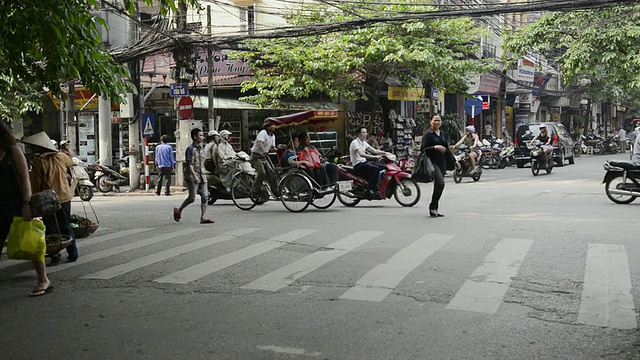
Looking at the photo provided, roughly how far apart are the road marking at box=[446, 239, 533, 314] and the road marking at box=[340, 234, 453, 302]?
673mm

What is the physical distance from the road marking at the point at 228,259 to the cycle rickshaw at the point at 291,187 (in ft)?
8.18

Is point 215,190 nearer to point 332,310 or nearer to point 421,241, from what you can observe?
point 421,241

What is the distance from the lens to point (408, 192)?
13.5m

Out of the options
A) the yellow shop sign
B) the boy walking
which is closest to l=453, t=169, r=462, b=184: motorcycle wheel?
the yellow shop sign

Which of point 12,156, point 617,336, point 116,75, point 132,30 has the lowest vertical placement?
point 617,336

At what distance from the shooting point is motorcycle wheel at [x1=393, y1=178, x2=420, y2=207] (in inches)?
532

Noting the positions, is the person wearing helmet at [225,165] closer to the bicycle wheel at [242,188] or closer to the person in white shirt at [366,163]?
the bicycle wheel at [242,188]

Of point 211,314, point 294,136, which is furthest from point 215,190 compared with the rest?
point 211,314

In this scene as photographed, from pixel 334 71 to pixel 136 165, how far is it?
6.96 metres

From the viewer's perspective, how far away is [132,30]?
80.9 ft

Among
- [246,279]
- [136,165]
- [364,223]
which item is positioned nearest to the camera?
[246,279]

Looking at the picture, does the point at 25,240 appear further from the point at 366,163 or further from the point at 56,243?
the point at 366,163

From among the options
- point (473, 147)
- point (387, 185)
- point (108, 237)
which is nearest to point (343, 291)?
point (108, 237)

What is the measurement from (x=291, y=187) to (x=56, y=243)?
19.0ft
